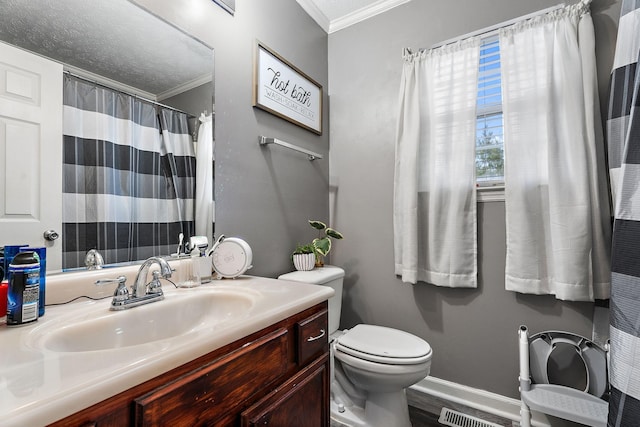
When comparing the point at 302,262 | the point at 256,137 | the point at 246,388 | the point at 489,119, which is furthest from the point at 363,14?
the point at 246,388

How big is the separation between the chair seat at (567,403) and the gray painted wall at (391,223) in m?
0.23

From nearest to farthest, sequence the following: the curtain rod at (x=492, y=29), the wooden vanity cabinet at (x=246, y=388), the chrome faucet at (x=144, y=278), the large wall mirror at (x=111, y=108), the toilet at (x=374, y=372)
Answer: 1. the wooden vanity cabinet at (x=246, y=388)
2. the large wall mirror at (x=111, y=108)
3. the chrome faucet at (x=144, y=278)
4. the toilet at (x=374, y=372)
5. the curtain rod at (x=492, y=29)

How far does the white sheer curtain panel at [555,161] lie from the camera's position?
1333mm

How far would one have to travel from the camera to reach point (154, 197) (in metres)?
1.11

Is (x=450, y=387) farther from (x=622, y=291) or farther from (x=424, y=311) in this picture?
(x=622, y=291)

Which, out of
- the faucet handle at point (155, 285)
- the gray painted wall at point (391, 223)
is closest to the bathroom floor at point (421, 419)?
the gray painted wall at point (391, 223)

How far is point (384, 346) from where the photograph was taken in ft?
4.43

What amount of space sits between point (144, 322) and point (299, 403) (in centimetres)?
52

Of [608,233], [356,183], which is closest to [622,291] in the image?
[608,233]

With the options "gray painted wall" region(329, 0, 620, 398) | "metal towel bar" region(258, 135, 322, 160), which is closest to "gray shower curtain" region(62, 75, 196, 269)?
"metal towel bar" region(258, 135, 322, 160)

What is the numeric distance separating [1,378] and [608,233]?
6.62 feet

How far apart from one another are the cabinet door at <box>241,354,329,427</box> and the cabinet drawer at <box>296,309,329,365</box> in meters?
0.03

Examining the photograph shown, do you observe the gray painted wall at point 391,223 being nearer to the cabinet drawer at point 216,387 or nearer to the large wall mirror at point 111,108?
the large wall mirror at point 111,108

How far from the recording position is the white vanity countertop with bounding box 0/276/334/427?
15.5 inches
